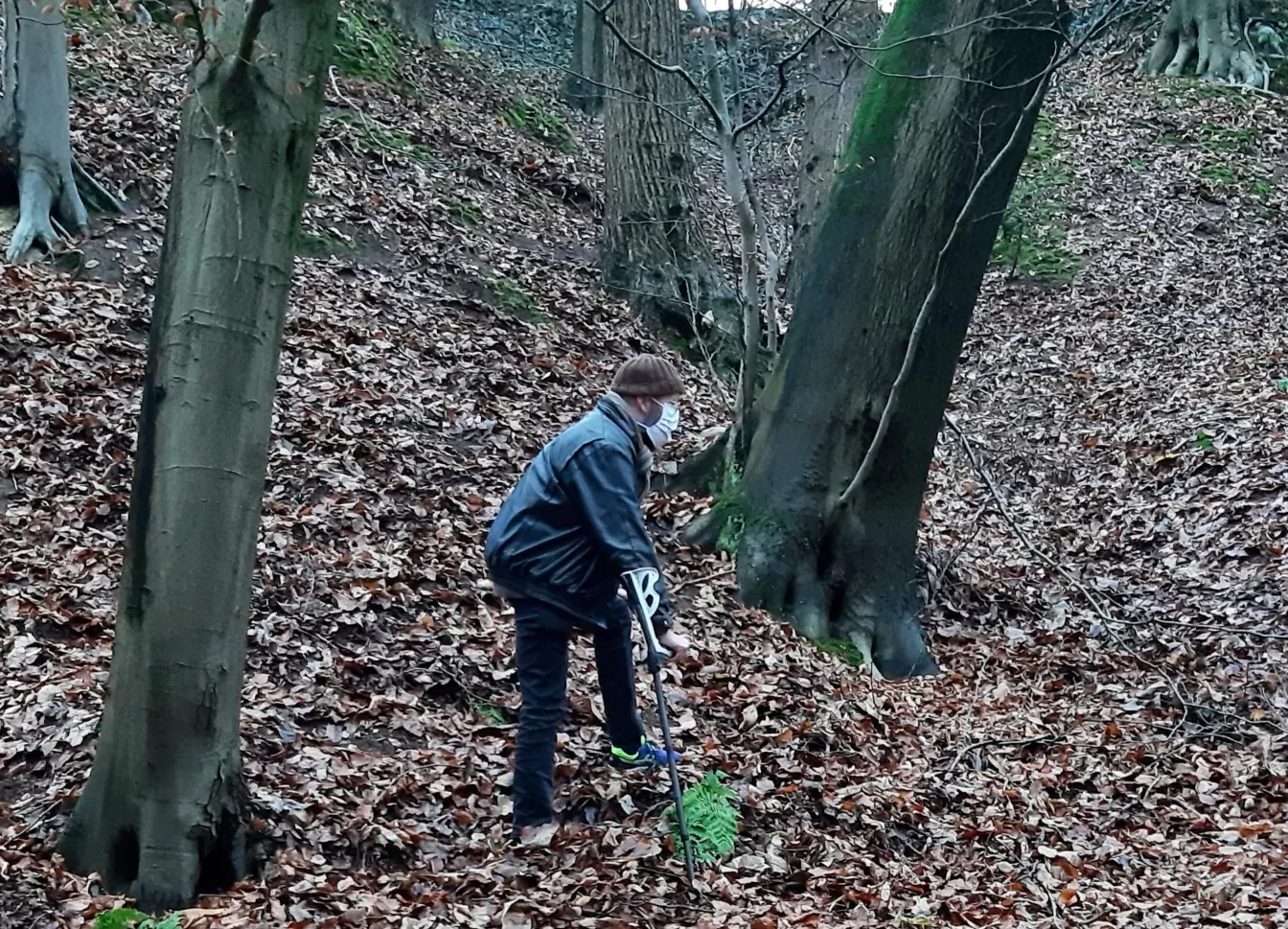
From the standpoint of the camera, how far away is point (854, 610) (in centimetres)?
782

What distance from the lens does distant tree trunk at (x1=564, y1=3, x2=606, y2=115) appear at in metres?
18.6

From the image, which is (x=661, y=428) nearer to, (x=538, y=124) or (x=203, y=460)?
(x=203, y=460)

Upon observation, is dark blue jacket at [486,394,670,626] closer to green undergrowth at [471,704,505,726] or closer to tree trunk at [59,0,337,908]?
tree trunk at [59,0,337,908]

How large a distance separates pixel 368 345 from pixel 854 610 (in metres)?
4.39

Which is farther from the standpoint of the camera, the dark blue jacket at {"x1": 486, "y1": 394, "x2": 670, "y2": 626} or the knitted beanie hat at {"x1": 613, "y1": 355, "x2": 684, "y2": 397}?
the knitted beanie hat at {"x1": 613, "y1": 355, "x2": 684, "y2": 397}

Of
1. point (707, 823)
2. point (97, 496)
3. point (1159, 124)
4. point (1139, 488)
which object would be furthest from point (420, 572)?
point (1159, 124)

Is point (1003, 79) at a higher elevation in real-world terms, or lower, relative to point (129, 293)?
higher

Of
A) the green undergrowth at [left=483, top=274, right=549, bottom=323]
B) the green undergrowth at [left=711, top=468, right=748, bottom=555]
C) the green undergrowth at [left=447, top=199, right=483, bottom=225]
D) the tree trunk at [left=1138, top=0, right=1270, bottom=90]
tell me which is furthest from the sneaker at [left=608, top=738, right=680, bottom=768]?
the tree trunk at [left=1138, top=0, right=1270, bottom=90]

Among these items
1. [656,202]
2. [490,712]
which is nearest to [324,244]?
[656,202]

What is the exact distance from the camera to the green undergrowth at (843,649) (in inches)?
295

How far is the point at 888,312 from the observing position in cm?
771

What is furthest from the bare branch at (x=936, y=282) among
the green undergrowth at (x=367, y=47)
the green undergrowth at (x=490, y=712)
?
the green undergrowth at (x=367, y=47)

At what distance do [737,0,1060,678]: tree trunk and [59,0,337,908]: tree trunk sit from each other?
4.14 meters

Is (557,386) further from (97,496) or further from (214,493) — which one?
(214,493)
